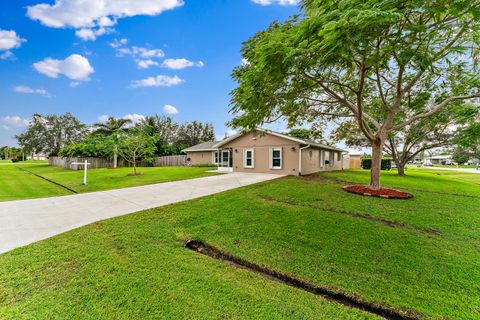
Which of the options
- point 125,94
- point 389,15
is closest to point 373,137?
point 389,15

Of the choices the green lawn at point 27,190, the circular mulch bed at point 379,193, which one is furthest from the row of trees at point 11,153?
the circular mulch bed at point 379,193

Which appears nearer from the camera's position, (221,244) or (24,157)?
(221,244)

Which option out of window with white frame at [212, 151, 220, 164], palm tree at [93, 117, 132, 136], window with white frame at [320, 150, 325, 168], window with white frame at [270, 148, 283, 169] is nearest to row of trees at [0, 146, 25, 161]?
palm tree at [93, 117, 132, 136]

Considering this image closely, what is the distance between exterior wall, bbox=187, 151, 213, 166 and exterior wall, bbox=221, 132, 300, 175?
22.2 feet

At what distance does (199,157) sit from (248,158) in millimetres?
10452

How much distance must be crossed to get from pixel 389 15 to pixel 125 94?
22195 mm

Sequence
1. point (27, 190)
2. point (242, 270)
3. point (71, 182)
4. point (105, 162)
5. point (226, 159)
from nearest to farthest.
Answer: point (242, 270) → point (27, 190) → point (71, 182) → point (226, 159) → point (105, 162)

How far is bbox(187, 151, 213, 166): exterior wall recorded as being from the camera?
81.5 feet

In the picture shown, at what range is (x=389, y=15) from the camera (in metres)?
2.89

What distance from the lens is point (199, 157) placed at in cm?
2584

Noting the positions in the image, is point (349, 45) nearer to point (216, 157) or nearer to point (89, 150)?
point (216, 157)

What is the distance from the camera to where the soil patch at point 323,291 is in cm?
257

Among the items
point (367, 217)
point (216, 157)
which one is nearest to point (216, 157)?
point (216, 157)

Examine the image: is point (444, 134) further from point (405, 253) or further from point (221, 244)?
point (221, 244)
